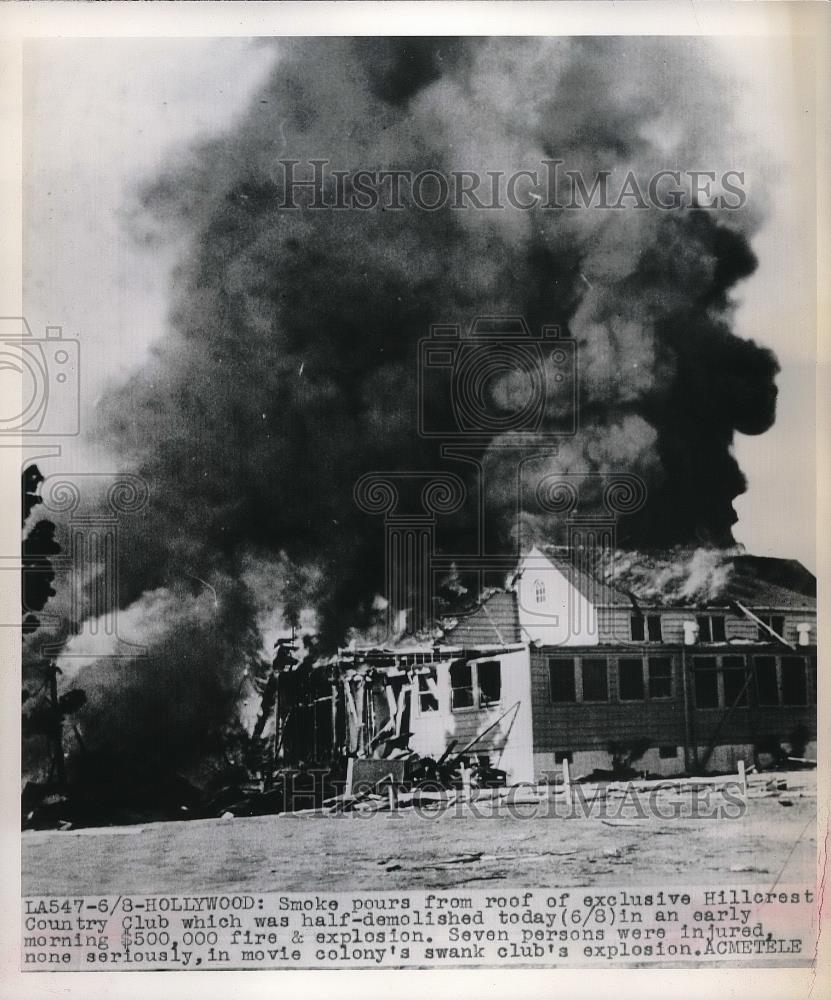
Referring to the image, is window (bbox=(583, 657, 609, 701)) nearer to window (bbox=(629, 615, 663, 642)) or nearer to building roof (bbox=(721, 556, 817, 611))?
window (bbox=(629, 615, 663, 642))

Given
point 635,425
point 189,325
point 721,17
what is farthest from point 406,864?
point 721,17

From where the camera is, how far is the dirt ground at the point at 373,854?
2.95 meters

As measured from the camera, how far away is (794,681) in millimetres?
3051

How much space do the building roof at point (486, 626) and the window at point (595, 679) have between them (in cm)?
27

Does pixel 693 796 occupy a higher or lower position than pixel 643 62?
lower

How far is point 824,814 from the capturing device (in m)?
3.02

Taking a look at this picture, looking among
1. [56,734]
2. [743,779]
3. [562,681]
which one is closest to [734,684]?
[743,779]

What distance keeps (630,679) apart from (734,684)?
0.35 m

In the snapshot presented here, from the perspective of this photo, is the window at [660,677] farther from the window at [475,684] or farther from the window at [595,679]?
the window at [475,684]

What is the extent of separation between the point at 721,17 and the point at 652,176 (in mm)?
569

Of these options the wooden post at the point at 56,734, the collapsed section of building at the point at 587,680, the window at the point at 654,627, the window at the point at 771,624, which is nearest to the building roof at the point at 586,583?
the collapsed section of building at the point at 587,680

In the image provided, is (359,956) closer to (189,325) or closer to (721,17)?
(189,325)

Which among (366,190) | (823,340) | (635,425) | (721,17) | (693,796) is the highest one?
(721,17)

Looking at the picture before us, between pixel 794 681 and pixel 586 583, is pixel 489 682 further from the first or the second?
pixel 794 681
